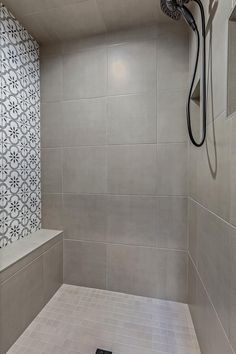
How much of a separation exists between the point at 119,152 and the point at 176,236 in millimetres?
799

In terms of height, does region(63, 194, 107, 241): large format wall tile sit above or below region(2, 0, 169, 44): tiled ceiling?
below

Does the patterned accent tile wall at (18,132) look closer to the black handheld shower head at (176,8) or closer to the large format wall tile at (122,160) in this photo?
the large format wall tile at (122,160)

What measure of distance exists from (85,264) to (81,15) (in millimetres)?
1959

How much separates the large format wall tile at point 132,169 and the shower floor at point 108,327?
852 mm

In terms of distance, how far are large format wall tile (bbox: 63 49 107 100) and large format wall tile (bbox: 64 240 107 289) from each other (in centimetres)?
129

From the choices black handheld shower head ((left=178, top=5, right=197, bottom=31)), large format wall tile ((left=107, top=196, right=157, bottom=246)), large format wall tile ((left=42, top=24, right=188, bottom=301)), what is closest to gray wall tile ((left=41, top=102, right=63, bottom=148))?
large format wall tile ((left=42, top=24, right=188, bottom=301))

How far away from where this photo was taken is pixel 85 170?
1.58 metres

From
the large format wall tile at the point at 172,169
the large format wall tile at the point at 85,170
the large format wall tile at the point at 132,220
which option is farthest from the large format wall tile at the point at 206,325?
the large format wall tile at the point at 85,170

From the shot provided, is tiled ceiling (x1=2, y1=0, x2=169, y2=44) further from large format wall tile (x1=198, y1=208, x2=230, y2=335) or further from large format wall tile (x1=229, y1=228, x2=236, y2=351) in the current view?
large format wall tile (x1=229, y1=228, x2=236, y2=351)

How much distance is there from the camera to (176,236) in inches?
56.5

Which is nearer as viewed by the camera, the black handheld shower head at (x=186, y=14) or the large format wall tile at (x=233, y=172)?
the large format wall tile at (x=233, y=172)

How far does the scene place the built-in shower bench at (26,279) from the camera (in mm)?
1047

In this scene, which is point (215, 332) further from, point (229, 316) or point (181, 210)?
point (181, 210)

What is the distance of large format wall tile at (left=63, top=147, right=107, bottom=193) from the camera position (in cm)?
155
